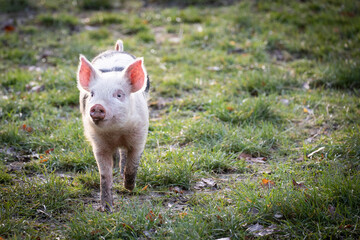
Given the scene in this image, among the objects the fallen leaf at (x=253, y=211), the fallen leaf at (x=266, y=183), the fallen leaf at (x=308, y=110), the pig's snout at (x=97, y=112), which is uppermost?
the pig's snout at (x=97, y=112)

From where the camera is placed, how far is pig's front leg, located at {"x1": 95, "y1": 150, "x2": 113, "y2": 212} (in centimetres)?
348

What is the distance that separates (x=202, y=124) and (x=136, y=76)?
5.45 ft

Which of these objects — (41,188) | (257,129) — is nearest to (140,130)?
(41,188)

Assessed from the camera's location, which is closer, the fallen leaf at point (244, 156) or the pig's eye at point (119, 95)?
the pig's eye at point (119, 95)

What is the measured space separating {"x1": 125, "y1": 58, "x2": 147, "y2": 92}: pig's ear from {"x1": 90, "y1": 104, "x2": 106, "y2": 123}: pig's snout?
1.53 ft

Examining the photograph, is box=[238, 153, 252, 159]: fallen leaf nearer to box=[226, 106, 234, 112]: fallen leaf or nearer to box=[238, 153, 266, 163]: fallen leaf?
box=[238, 153, 266, 163]: fallen leaf


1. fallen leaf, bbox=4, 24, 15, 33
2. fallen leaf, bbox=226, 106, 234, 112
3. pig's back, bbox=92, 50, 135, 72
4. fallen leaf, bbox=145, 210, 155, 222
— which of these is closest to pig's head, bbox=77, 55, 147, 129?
pig's back, bbox=92, 50, 135, 72

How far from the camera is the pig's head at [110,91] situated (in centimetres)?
307

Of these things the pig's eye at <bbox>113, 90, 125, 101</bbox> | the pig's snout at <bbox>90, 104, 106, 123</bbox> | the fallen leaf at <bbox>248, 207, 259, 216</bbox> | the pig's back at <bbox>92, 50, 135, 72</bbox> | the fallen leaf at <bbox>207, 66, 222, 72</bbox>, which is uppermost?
the pig's back at <bbox>92, 50, 135, 72</bbox>

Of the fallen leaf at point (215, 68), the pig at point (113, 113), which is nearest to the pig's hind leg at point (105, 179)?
the pig at point (113, 113)

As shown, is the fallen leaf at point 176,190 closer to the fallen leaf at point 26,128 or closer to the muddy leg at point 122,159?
the muddy leg at point 122,159

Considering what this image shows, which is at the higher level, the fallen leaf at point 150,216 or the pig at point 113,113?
the pig at point 113,113

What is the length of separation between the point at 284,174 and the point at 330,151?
72 centimetres

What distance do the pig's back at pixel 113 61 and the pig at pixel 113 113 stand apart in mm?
47
